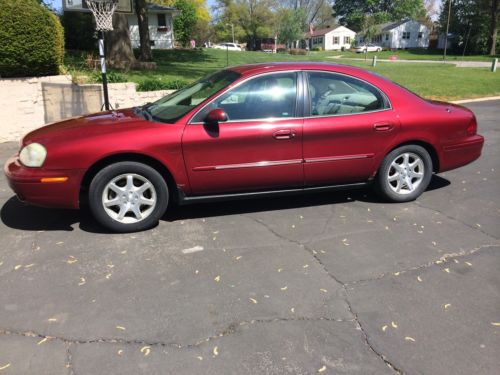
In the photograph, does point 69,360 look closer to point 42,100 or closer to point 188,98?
point 188,98

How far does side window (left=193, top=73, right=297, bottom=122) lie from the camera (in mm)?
4570

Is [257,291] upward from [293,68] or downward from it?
downward

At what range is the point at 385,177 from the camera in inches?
203

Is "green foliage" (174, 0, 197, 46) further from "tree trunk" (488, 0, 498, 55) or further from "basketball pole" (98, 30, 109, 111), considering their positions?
"basketball pole" (98, 30, 109, 111)

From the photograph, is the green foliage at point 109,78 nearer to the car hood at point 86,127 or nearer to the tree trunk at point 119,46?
the tree trunk at point 119,46

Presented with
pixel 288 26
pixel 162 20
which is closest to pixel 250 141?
pixel 162 20

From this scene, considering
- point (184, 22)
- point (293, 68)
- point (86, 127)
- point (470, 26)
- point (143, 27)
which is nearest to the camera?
point (86, 127)

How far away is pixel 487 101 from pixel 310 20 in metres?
→ 99.2

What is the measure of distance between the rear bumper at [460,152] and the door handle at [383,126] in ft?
2.77

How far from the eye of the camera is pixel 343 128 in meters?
4.82

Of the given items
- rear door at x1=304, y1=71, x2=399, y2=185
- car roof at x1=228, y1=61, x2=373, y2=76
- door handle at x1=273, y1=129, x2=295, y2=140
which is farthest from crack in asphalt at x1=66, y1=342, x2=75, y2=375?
car roof at x1=228, y1=61, x2=373, y2=76

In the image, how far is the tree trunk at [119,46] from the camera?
1541 centimetres

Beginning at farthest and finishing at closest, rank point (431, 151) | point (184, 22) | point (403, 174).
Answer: point (184, 22) → point (431, 151) → point (403, 174)

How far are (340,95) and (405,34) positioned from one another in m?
84.6
